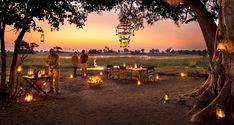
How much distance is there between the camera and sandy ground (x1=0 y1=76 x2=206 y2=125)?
34.1 ft

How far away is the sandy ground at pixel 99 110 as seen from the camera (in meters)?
10.4

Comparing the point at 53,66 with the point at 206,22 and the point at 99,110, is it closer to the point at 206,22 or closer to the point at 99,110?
the point at 99,110

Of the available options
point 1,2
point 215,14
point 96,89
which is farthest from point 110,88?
point 1,2

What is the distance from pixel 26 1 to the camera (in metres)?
13.2

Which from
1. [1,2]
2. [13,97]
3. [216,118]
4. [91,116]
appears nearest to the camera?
[216,118]

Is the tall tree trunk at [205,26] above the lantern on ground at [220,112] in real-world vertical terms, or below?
above

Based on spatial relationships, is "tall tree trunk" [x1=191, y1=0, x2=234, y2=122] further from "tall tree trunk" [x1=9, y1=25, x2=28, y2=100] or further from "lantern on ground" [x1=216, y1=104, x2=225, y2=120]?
"tall tree trunk" [x1=9, y1=25, x2=28, y2=100]

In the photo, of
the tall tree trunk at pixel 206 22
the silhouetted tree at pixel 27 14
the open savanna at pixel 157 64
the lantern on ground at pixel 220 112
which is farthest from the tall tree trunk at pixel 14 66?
the open savanna at pixel 157 64

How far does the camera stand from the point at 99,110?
12297 millimetres

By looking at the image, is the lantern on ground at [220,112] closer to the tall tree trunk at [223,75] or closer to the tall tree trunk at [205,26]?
the tall tree trunk at [223,75]

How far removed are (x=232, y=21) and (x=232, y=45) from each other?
0.84 m

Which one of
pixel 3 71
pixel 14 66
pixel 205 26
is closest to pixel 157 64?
pixel 205 26

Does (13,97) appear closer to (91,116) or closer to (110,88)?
(91,116)

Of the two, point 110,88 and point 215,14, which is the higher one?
point 215,14
